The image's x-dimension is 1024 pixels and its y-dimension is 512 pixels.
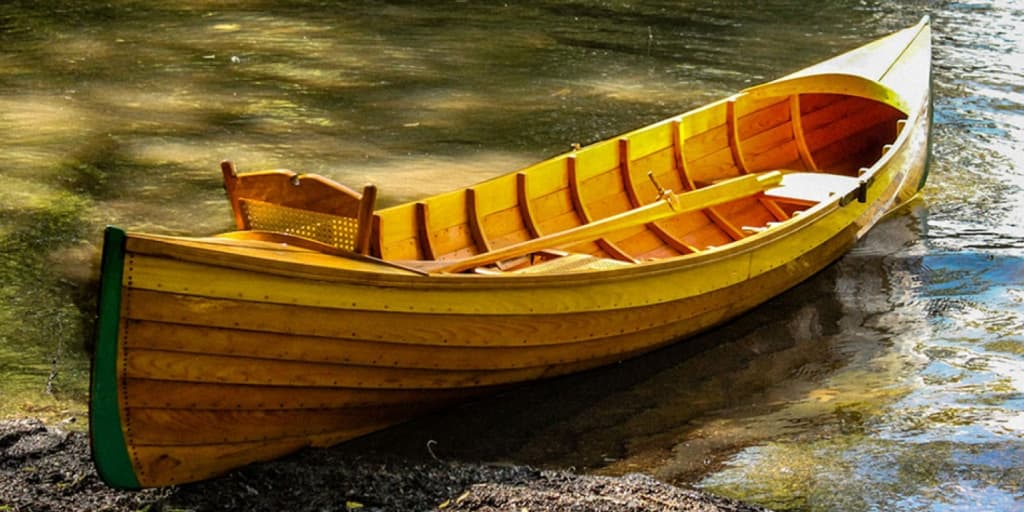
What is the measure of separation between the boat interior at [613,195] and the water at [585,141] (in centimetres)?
67

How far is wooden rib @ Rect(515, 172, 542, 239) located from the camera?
7609 millimetres

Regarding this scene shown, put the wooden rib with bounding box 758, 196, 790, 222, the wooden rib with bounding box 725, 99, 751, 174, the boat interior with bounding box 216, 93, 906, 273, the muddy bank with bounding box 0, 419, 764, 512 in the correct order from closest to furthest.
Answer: the muddy bank with bounding box 0, 419, 764, 512
the boat interior with bounding box 216, 93, 906, 273
the wooden rib with bounding box 758, 196, 790, 222
the wooden rib with bounding box 725, 99, 751, 174

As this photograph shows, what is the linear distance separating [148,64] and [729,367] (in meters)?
9.06

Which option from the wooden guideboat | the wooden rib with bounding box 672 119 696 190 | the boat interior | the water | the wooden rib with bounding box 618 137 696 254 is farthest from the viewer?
the wooden rib with bounding box 672 119 696 190

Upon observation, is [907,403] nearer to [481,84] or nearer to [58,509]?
[58,509]

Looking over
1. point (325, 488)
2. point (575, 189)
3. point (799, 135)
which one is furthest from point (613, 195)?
point (325, 488)

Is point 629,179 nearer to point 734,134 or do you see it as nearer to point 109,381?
point 734,134

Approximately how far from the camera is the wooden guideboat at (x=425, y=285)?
5.16 m

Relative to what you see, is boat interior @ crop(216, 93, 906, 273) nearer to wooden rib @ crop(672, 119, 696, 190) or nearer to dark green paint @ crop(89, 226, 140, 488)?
wooden rib @ crop(672, 119, 696, 190)

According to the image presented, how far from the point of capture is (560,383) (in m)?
6.93

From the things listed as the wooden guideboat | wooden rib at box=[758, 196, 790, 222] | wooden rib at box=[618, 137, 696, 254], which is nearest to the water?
the wooden guideboat

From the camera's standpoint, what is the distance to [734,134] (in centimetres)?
947

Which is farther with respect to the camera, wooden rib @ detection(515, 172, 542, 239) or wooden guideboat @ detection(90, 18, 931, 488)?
wooden rib @ detection(515, 172, 542, 239)

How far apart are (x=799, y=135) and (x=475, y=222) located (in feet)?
12.1
